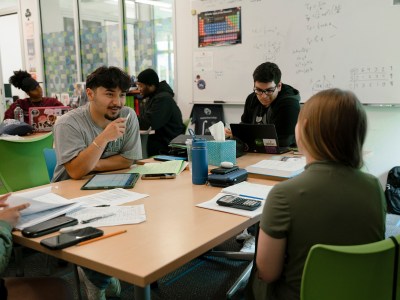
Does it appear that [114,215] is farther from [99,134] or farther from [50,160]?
[50,160]

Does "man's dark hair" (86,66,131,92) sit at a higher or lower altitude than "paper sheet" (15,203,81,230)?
higher

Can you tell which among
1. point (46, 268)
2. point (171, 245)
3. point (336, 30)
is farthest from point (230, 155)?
point (336, 30)

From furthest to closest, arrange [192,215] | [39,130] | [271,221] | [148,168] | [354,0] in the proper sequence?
[39,130] < [354,0] < [148,168] < [192,215] < [271,221]

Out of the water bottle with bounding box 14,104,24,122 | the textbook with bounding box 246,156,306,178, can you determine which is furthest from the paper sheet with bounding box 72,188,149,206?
the water bottle with bounding box 14,104,24,122

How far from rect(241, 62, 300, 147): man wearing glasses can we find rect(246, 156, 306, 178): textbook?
1.89 feet

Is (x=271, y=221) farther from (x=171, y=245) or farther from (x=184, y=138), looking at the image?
(x=184, y=138)

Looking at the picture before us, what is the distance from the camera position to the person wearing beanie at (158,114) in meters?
3.89

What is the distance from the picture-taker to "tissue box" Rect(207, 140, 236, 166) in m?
2.17

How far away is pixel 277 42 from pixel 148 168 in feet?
7.83

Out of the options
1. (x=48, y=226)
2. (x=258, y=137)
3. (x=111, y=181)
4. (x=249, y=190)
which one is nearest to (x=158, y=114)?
(x=258, y=137)

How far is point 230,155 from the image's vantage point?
7.22 ft

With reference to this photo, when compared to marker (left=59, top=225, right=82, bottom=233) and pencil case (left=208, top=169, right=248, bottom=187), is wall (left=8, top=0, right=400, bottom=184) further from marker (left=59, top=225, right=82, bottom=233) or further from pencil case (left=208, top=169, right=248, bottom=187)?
marker (left=59, top=225, right=82, bottom=233)

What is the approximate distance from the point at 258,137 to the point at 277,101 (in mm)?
588

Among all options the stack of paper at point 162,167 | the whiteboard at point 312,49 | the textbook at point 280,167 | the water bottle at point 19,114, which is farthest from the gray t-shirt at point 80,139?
the water bottle at point 19,114
